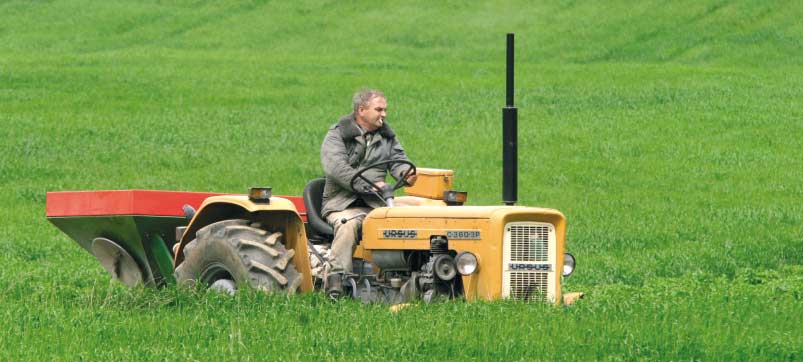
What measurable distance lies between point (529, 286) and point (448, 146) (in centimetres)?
1651

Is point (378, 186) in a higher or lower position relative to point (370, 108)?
lower

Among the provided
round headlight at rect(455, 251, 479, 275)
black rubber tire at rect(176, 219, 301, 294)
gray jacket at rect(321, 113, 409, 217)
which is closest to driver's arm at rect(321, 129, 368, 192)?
gray jacket at rect(321, 113, 409, 217)

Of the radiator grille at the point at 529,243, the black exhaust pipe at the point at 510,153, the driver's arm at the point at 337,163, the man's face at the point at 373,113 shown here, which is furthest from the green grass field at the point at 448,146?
the man's face at the point at 373,113

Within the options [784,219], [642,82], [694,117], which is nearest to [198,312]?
[784,219]

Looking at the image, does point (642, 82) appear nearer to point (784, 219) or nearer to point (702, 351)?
point (784, 219)

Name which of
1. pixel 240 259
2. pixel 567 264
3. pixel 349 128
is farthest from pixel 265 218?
pixel 567 264

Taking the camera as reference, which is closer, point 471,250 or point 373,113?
point 471,250

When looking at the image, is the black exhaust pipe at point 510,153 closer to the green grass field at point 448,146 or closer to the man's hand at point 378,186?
the man's hand at point 378,186

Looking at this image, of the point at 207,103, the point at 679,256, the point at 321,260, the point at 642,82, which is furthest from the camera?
the point at 642,82

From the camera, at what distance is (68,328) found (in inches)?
321

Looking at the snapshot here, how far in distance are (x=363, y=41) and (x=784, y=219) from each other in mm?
29529

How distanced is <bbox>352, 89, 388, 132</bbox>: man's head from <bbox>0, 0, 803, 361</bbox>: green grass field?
5.21 feet

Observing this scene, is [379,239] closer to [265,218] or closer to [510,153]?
[265,218]

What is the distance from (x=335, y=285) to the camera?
9758 mm
